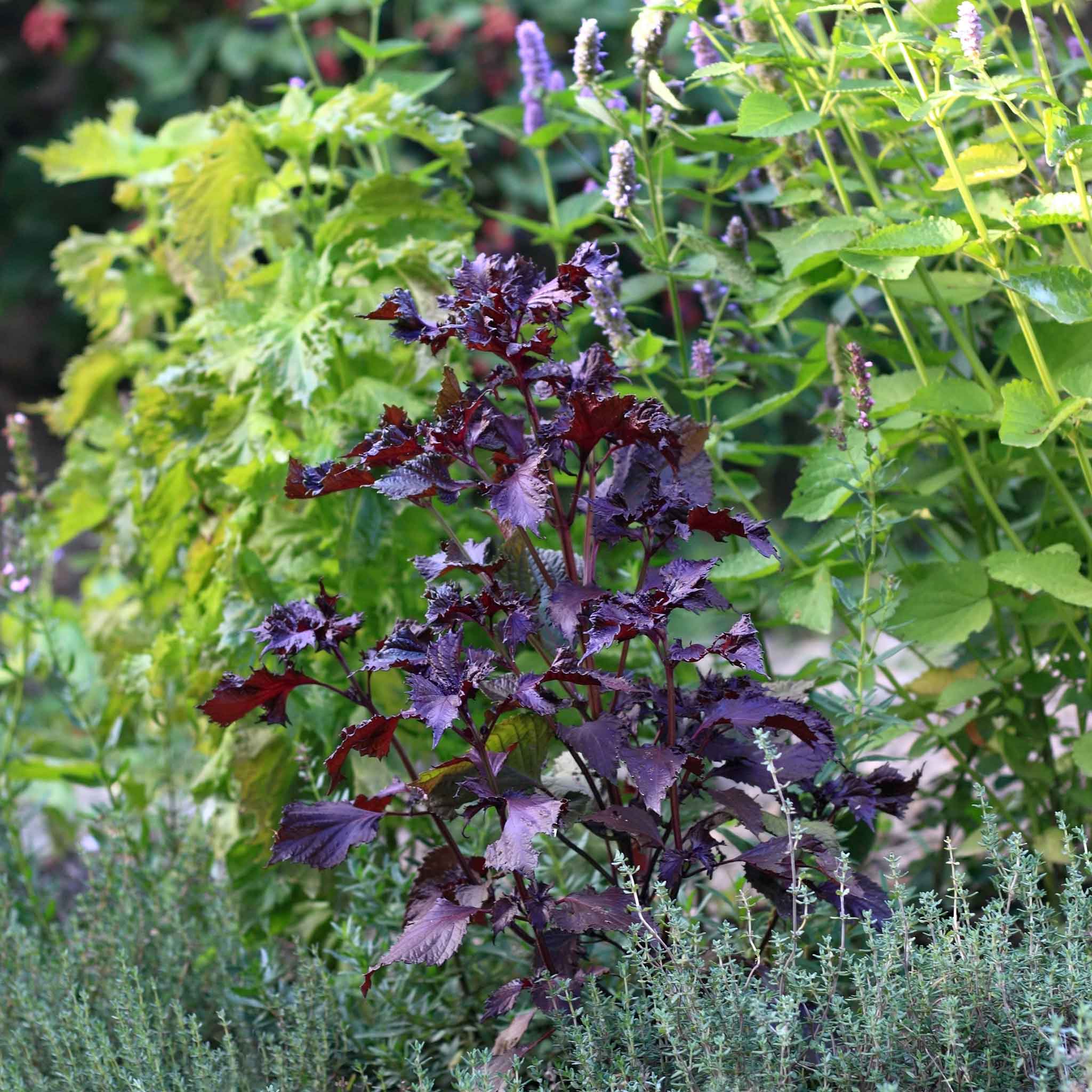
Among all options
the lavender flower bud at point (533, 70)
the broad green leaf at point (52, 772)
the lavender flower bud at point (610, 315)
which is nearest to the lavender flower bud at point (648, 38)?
the lavender flower bud at point (610, 315)

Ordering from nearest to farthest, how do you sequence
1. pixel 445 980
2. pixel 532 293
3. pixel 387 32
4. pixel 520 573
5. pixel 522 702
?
pixel 522 702 < pixel 532 293 < pixel 520 573 < pixel 445 980 < pixel 387 32

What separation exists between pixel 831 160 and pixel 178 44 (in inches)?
168

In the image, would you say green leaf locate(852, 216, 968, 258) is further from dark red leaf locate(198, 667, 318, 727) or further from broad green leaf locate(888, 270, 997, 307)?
dark red leaf locate(198, 667, 318, 727)

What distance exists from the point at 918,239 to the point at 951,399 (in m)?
0.25

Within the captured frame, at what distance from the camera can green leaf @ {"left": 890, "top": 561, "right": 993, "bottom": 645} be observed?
1.81 metres

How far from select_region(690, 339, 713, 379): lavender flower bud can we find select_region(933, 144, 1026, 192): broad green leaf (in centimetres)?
39

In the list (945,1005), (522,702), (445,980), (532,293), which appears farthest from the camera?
(445,980)

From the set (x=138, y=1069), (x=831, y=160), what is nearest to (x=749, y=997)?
(x=138, y=1069)

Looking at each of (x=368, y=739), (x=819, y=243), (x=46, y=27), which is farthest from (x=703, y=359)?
(x=46, y=27)

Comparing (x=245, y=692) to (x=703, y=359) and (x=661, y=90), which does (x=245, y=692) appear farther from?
(x=661, y=90)

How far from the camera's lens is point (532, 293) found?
1.45m

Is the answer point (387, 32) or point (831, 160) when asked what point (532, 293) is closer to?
point (831, 160)

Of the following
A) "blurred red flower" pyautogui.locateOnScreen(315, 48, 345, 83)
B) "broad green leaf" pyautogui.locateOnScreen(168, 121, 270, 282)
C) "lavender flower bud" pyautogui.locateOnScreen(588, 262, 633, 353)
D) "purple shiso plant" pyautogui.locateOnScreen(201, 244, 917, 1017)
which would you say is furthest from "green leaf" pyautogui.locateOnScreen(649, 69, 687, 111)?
"blurred red flower" pyautogui.locateOnScreen(315, 48, 345, 83)

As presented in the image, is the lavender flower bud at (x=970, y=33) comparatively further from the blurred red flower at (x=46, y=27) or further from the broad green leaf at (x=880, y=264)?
the blurred red flower at (x=46, y=27)
